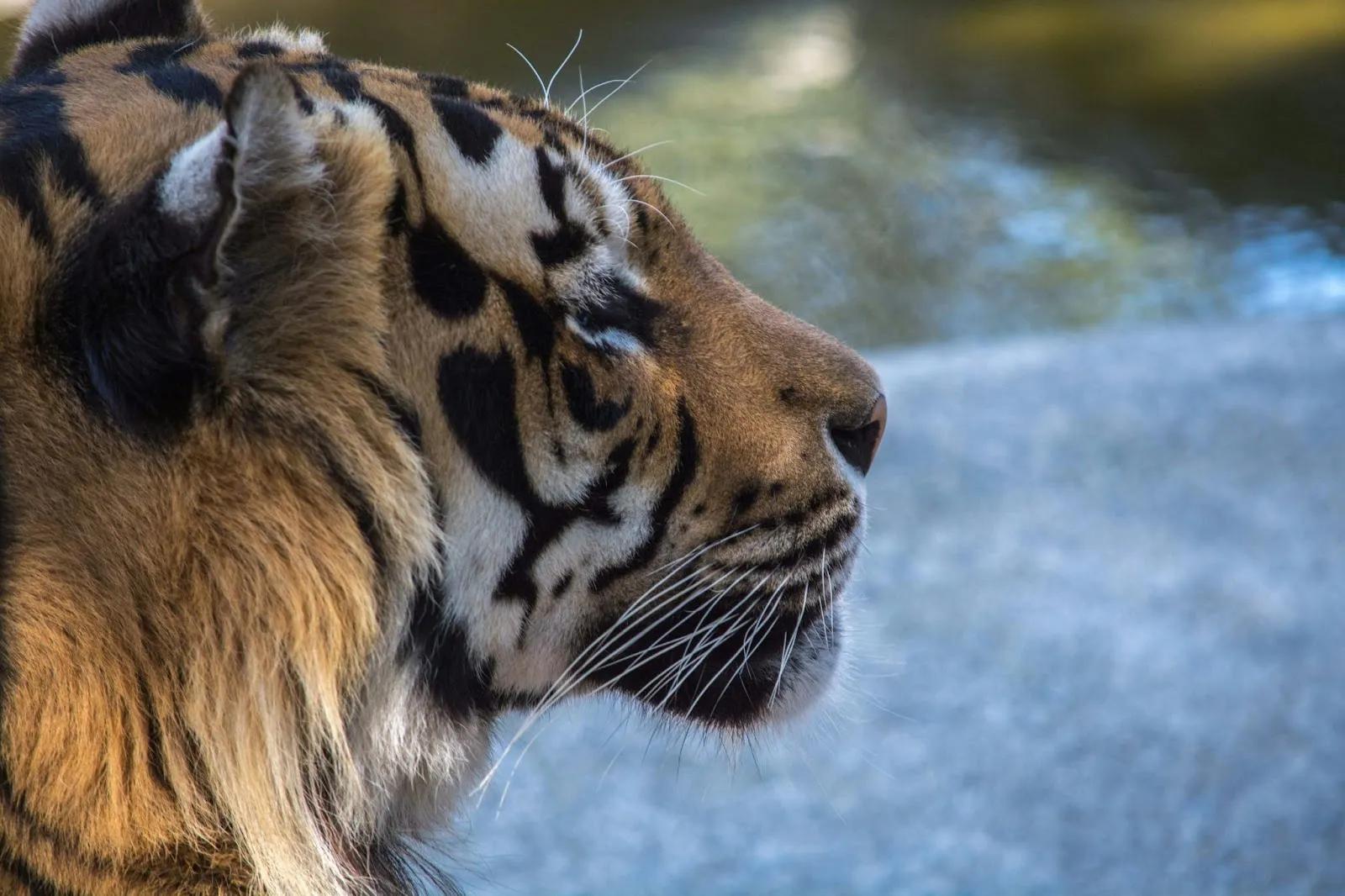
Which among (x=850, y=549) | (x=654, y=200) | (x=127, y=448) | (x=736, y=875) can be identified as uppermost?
(x=654, y=200)

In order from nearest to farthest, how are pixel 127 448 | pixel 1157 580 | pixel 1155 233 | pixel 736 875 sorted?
pixel 127 448, pixel 736 875, pixel 1157 580, pixel 1155 233

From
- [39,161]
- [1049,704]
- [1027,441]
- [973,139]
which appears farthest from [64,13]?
[973,139]

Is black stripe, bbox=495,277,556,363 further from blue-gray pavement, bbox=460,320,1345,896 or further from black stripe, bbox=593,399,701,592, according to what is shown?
blue-gray pavement, bbox=460,320,1345,896

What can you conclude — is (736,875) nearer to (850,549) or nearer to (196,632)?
(850,549)

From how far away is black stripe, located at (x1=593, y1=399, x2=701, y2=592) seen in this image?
1.06 metres

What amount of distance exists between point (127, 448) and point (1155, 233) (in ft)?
14.2

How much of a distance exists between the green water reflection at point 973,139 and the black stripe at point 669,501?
331 centimetres

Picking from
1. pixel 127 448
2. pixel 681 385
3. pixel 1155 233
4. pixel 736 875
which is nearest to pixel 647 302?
pixel 681 385

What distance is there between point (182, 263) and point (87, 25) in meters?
0.45

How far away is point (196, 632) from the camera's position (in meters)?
0.86

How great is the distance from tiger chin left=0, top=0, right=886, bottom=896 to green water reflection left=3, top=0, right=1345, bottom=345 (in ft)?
10.7

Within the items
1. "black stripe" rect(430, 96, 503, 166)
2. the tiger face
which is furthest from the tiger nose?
"black stripe" rect(430, 96, 503, 166)

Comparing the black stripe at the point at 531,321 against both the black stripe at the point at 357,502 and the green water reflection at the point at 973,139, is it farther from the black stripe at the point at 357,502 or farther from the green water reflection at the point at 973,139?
the green water reflection at the point at 973,139

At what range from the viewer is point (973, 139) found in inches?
205
